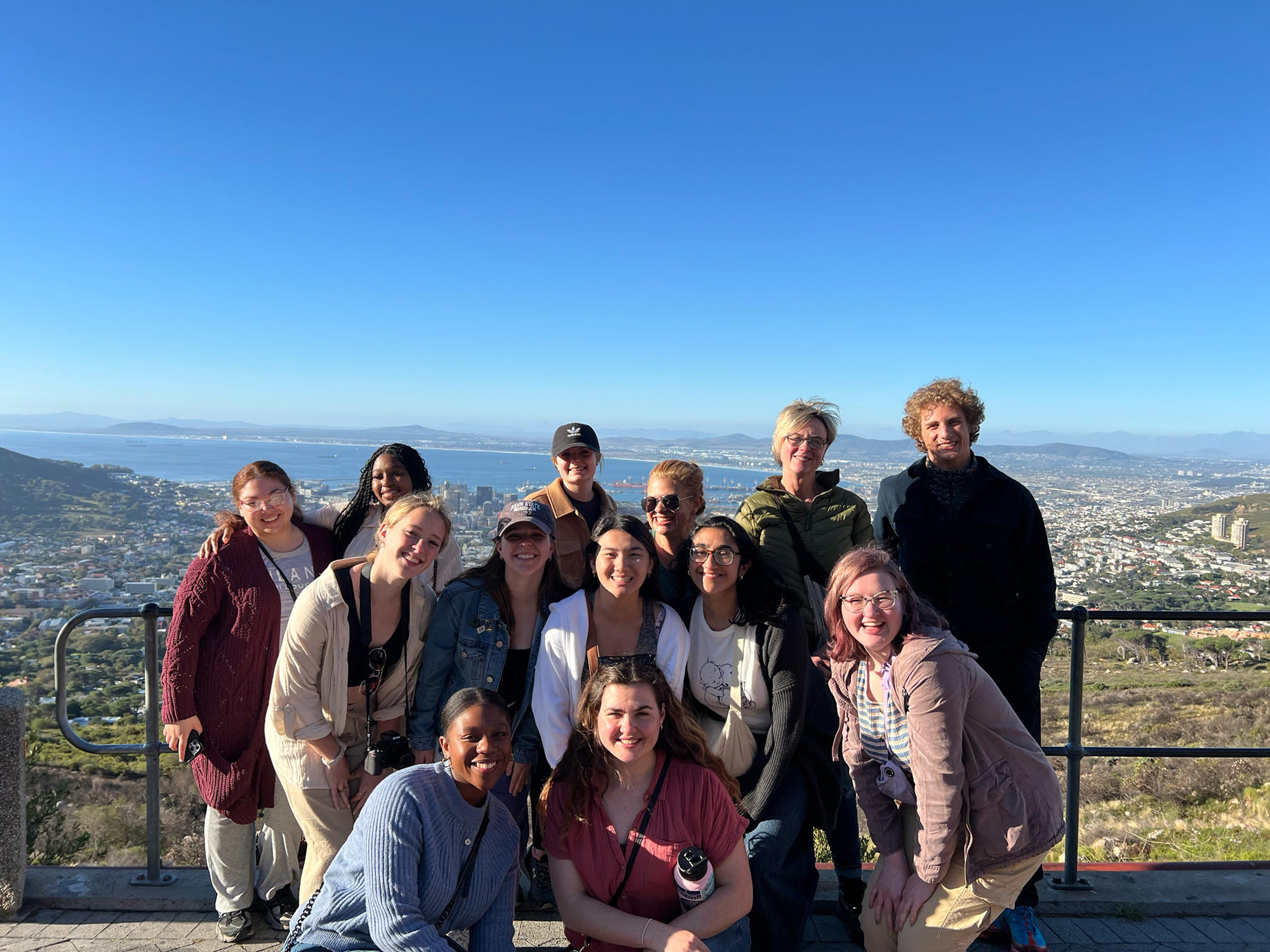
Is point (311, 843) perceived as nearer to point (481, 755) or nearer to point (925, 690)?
point (481, 755)

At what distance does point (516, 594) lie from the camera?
10.4ft

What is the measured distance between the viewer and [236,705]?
3.20 metres

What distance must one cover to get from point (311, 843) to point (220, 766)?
0.55m

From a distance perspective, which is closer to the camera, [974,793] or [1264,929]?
[974,793]

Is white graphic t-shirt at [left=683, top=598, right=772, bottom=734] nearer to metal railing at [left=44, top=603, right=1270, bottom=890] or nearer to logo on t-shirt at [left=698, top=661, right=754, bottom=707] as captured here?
logo on t-shirt at [left=698, top=661, right=754, bottom=707]

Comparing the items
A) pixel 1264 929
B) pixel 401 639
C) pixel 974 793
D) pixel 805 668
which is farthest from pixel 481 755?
pixel 1264 929

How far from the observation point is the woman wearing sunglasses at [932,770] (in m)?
2.61

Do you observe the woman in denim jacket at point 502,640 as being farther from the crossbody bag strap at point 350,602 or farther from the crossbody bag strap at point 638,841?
→ the crossbody bag strap at point 638,841

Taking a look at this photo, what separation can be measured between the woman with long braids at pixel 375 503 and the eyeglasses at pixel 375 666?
1.97 feet

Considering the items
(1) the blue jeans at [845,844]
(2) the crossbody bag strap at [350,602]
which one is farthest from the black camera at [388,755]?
(1) the blue jeans at [845,844]

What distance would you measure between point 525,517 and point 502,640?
0.51m

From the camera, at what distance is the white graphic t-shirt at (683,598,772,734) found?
3.04 meters

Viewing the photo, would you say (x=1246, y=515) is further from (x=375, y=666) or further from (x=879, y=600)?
(x=375, y=666)

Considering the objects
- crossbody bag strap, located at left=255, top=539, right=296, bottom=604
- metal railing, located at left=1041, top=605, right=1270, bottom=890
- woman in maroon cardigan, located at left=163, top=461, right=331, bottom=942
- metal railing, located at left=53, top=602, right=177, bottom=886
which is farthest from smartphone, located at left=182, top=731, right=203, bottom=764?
metal railing, located at left=1041, top=605, right=1270, bottom=890
